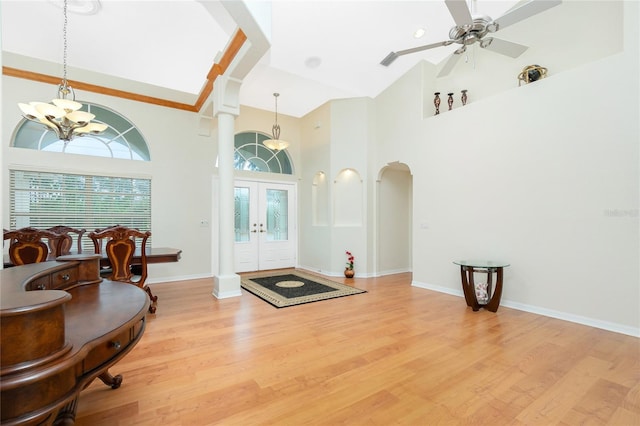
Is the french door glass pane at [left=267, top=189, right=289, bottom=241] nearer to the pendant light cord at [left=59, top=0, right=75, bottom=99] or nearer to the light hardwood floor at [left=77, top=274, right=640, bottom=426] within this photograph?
the light hardwood floor at [left=77, top=274, right=640, bottom=426]

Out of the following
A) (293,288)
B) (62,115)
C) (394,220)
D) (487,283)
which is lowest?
(293,288)

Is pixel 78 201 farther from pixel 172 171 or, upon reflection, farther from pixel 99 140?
pixel 172 171

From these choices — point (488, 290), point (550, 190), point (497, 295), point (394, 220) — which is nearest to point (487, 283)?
point (488, 290)

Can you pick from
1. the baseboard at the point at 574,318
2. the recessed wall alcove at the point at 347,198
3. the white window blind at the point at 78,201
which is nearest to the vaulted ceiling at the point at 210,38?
the white window blind at the point at 78,201

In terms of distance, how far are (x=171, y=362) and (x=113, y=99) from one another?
→ 4.94 m

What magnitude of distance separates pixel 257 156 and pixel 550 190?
18.0ft

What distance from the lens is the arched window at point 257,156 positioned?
648 cm

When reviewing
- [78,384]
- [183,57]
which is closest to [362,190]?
[183,57]

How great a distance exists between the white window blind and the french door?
186 cm

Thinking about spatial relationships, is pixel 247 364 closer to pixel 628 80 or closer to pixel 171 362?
pixel 171 362

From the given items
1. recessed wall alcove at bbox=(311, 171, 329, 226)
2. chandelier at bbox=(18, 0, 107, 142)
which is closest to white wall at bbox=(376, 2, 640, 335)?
recessed wall alcove at bbox=(311, 171, 329, 226)

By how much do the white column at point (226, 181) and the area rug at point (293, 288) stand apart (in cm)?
53

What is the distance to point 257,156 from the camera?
22.1 feet

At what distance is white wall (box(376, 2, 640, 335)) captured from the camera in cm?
308
